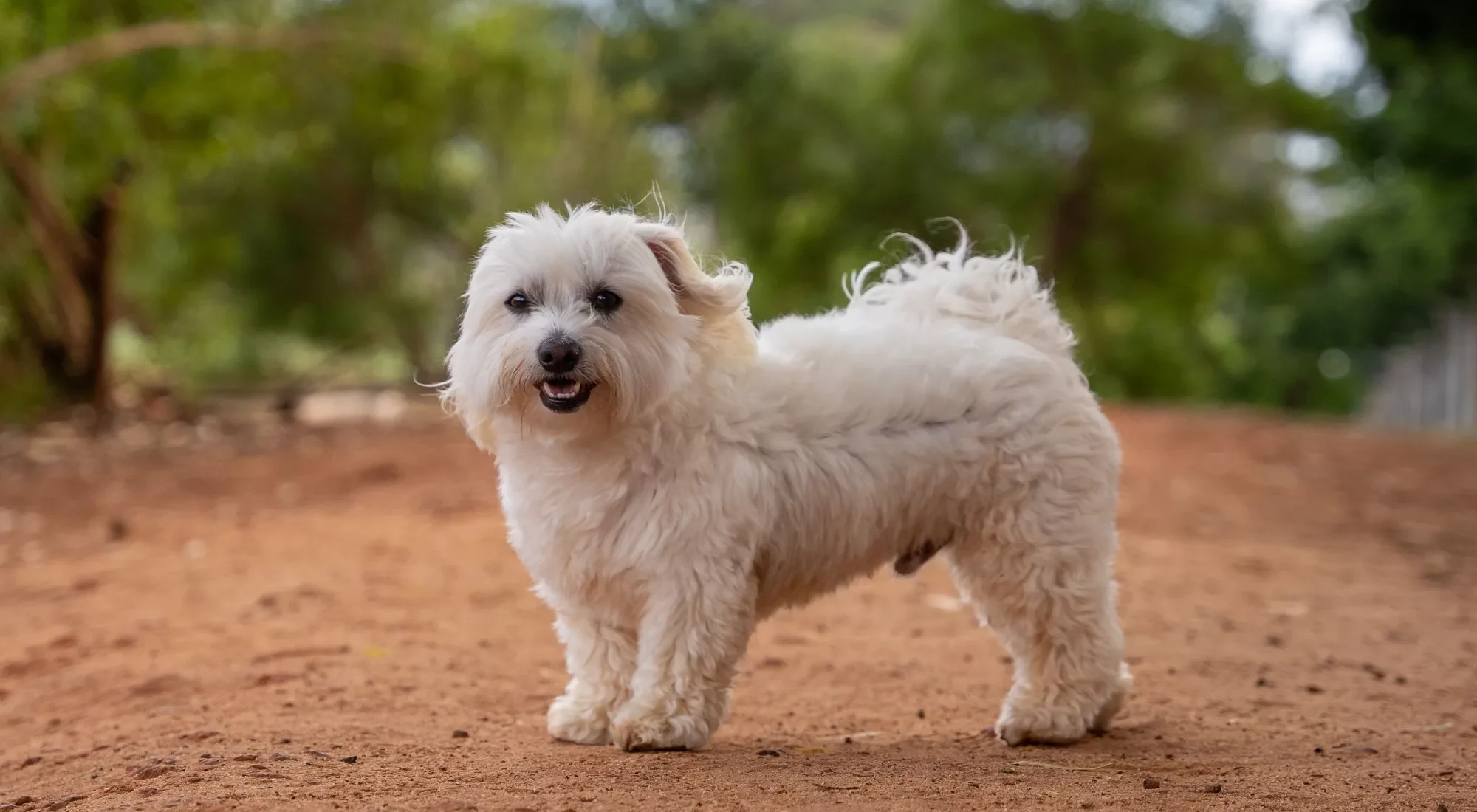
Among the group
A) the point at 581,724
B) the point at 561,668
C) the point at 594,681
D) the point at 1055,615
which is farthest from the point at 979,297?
the point at 561,668

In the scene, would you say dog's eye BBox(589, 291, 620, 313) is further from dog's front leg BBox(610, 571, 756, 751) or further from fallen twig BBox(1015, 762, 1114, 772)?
fallen twig BBox(1015, 762, 1114, 772)

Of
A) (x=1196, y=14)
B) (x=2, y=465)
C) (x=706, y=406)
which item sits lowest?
(x=2, y=465)

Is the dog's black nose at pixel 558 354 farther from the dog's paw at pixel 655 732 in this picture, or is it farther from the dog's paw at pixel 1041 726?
the dog's paw at pixel 1041 726

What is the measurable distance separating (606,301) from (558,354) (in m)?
0.28

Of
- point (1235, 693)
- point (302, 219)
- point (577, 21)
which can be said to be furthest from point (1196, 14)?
point (1235, 693)

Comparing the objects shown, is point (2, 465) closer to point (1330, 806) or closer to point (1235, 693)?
point (1235, 693)

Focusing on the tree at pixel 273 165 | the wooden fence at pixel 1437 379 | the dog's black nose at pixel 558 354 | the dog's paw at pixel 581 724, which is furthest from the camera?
the wooden fence at pixel 1437 379

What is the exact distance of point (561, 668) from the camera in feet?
20.4

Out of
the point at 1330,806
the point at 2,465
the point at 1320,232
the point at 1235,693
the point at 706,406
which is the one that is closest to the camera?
the point at 1330,806

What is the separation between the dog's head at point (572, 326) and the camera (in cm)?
432

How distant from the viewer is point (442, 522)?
33.0ft

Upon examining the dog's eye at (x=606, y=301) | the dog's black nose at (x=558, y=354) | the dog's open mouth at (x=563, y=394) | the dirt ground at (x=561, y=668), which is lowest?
the dirt ground at (x=561, y=668)

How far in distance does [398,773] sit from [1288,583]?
5966 millimetres

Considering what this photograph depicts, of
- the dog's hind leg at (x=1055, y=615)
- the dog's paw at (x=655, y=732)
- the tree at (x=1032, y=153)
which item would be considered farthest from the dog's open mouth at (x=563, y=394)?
the tree at (x=1032, y=153)
